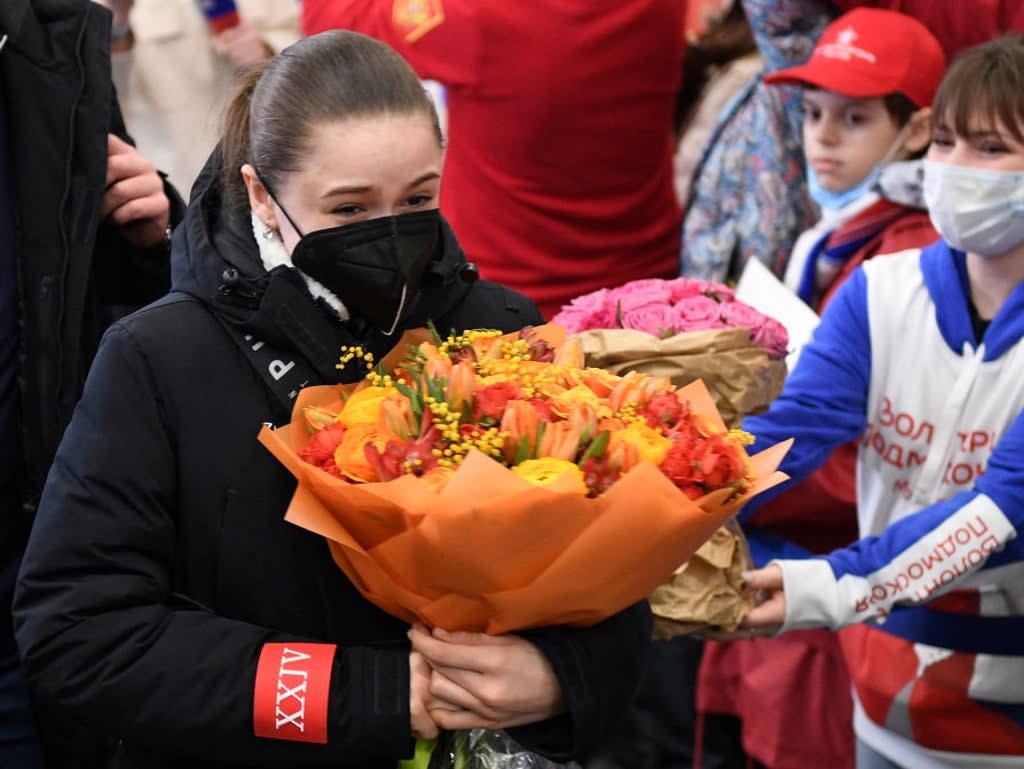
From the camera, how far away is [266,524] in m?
1.96

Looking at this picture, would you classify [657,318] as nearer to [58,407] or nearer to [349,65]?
[349,65]

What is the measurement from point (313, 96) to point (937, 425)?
1423 mm

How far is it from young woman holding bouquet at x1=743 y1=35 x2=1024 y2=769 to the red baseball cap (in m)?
0.80

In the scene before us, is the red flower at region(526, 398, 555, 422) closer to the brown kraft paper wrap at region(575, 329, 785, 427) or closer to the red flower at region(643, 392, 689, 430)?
the red flower at region(643, 392, 689, 430)

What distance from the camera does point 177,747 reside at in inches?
74.2

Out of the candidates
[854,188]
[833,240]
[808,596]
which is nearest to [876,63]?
[854,188]

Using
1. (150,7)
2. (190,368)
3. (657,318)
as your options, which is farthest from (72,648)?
(150,7)

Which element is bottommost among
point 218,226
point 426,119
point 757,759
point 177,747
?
point 757,759

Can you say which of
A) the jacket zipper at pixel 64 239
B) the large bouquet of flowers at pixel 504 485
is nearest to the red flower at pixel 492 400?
the large bouquet of flowers at pixel 504 485

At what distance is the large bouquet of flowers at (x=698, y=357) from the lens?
2447 millimetres

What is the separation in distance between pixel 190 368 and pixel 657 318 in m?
0.98

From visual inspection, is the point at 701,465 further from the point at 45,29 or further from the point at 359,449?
the point at 45,29

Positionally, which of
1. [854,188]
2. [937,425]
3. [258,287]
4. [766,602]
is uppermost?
[258,287]

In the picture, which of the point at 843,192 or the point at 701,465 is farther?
the point at 843,192
